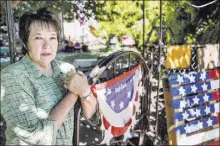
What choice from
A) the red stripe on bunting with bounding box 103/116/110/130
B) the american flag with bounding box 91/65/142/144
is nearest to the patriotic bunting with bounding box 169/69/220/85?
the american flag with bounding box 91/65/142/144

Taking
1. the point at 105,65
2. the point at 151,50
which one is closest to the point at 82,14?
the point at 151,50

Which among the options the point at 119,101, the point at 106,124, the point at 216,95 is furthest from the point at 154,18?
the point at 106,124

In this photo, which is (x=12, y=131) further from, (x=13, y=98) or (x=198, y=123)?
(x=198, y=123)

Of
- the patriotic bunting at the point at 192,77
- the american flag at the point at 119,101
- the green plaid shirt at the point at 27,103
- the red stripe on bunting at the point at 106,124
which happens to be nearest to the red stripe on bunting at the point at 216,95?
the patriotic bunting at the point at 192,77

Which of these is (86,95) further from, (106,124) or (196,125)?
(196,125)

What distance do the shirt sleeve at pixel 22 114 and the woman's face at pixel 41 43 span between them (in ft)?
0.61

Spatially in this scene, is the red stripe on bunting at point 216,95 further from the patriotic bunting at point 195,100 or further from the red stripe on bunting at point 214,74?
the red stripe on bunting at point 214,74

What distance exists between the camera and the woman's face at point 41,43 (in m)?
1.52

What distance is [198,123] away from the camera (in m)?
3.71

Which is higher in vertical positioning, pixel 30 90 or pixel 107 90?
pixel 30 90

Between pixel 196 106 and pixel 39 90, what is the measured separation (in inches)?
110

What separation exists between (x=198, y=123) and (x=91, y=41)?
425 inches

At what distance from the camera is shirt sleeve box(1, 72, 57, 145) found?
139 centimetres

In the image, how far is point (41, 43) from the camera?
1528 millimetres
